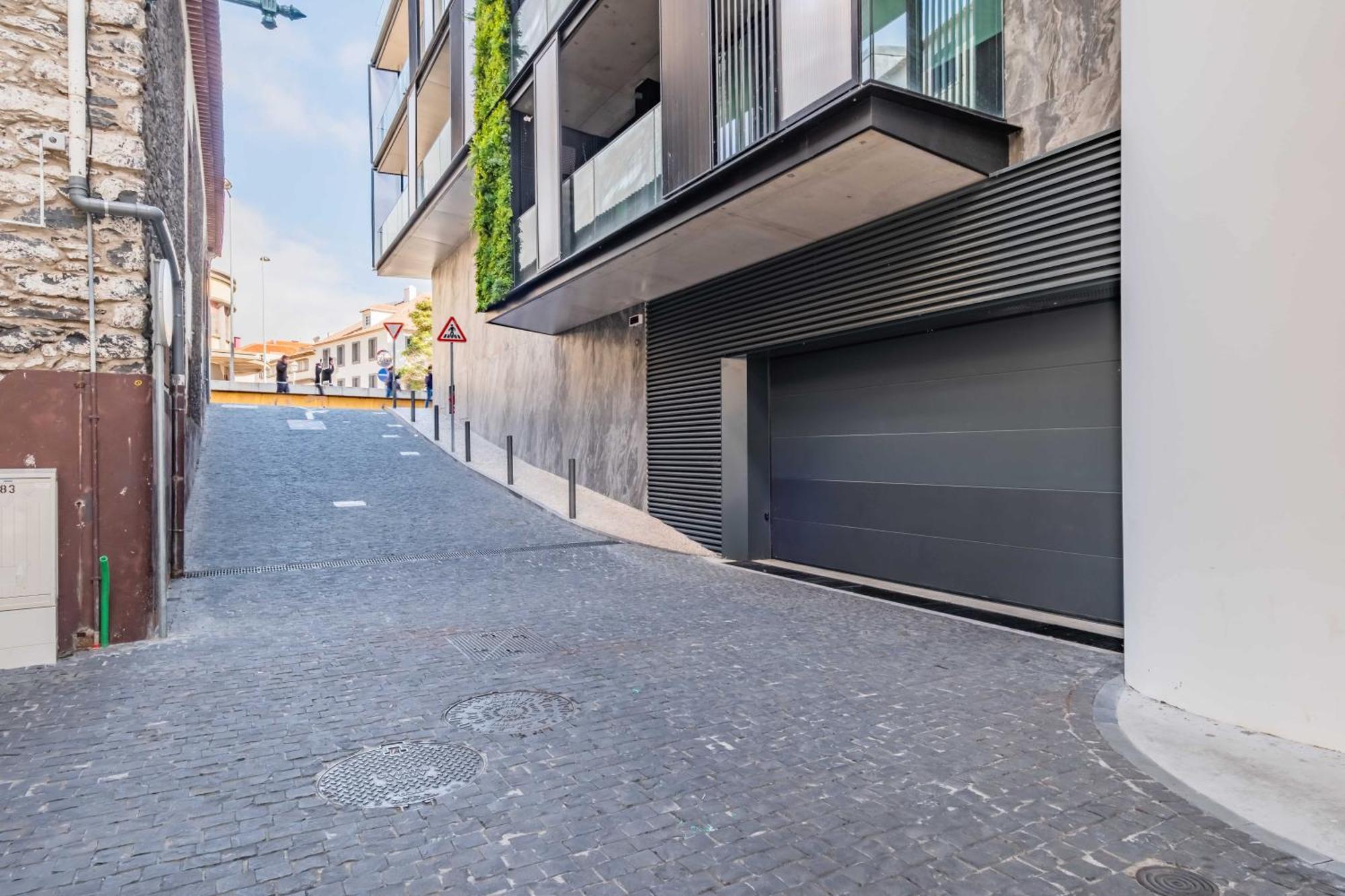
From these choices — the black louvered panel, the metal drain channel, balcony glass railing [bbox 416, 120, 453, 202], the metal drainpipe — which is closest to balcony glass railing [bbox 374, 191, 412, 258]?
balcony glass railing [bbox 416, 120, 453, 202]

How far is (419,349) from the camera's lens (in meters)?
52.7

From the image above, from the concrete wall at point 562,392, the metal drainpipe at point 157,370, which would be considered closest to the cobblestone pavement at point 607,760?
the metal drainpipe at point 157,370

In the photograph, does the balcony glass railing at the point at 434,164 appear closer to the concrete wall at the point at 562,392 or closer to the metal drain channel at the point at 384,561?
the concrete wall at the point at 562,392

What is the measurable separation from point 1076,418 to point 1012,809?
161 inches

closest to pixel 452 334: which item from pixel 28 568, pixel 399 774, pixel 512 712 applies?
pixel 28 568

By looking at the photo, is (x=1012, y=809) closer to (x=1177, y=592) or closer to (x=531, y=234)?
(x=1177, y=592)

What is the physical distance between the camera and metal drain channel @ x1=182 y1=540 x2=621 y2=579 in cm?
828

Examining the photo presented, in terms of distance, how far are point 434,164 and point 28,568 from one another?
16.0m

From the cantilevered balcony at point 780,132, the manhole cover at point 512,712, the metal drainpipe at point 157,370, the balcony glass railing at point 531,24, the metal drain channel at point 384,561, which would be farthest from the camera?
the balcony glass railing at point 531,24

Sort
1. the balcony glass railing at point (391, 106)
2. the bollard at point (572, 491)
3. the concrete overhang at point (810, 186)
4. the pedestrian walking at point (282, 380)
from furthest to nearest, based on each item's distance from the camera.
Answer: the pedestrian walking at point (282, 380)
the balcony glass railing at point (391, 106)
the bollard at point (572, 491)
the concrete overhang at point (810, 186)

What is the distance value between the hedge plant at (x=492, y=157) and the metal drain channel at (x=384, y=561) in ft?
17.7

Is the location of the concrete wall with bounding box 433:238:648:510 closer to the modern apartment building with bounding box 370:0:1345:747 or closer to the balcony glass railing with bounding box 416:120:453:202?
the modern apartment building with bounding box 370:0:1345:747

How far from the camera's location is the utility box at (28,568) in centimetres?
518

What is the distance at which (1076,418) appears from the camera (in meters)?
6.34
